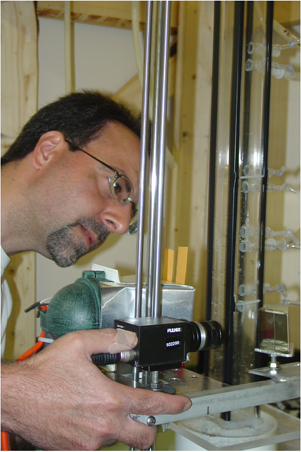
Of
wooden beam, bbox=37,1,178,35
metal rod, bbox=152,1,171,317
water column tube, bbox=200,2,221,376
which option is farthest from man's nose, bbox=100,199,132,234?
wooden beam, bbox=37,1,178,35

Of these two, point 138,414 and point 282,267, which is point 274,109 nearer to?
point 282,267

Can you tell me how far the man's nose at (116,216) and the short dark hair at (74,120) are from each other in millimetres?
198

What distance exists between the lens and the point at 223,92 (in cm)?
85

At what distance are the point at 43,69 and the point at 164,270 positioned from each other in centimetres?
112

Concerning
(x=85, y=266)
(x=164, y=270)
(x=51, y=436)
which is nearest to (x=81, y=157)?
(x=85, y=266)

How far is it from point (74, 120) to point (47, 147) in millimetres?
114

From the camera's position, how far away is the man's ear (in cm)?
119

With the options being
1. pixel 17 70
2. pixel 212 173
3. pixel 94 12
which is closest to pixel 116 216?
pixel 212 173

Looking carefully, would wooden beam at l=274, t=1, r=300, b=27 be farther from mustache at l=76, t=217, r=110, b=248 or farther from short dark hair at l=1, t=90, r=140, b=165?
mustache at l=76, t=217, r=110, b=248

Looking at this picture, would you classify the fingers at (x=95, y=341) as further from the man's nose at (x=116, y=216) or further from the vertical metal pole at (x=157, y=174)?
the man's nose at (x=116, y=216)

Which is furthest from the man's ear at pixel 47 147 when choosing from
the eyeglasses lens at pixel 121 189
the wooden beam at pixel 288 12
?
the wooden beam at pixel 288 12

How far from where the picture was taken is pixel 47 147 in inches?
47.2

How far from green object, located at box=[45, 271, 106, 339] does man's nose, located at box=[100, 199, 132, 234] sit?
1.51 feet

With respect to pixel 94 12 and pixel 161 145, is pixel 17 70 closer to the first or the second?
pixel 94 12
